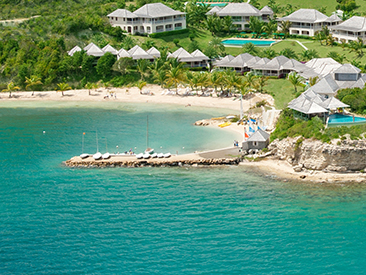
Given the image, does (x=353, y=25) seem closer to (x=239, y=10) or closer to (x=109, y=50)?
(x=239, y=10)

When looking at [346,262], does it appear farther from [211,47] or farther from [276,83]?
[211,47]

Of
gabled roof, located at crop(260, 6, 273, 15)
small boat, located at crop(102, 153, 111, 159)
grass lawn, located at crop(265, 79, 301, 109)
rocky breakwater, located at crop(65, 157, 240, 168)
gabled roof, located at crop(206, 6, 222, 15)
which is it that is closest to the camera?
rocky breakwater, located at crop(65, 157, 240, 168)

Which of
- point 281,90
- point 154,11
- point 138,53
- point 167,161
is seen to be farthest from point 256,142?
point 154,11

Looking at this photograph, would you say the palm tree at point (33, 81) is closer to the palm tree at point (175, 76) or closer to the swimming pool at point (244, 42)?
the palm tree at point (175, 76)

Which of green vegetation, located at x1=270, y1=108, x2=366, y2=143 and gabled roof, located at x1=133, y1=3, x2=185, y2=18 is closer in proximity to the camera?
green vegetation, located at x1=270, y1=108, x2=366, y2=143

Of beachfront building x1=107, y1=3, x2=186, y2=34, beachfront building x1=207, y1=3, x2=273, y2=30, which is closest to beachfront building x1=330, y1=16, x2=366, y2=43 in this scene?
beachfront building x1=207, y1=3, x2=273, y2=30

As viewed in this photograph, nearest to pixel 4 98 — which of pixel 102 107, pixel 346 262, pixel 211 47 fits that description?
pixel 102 107

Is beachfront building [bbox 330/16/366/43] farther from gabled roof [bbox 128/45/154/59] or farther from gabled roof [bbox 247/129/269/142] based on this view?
gabled roof [bbox 247/129/269/142]
